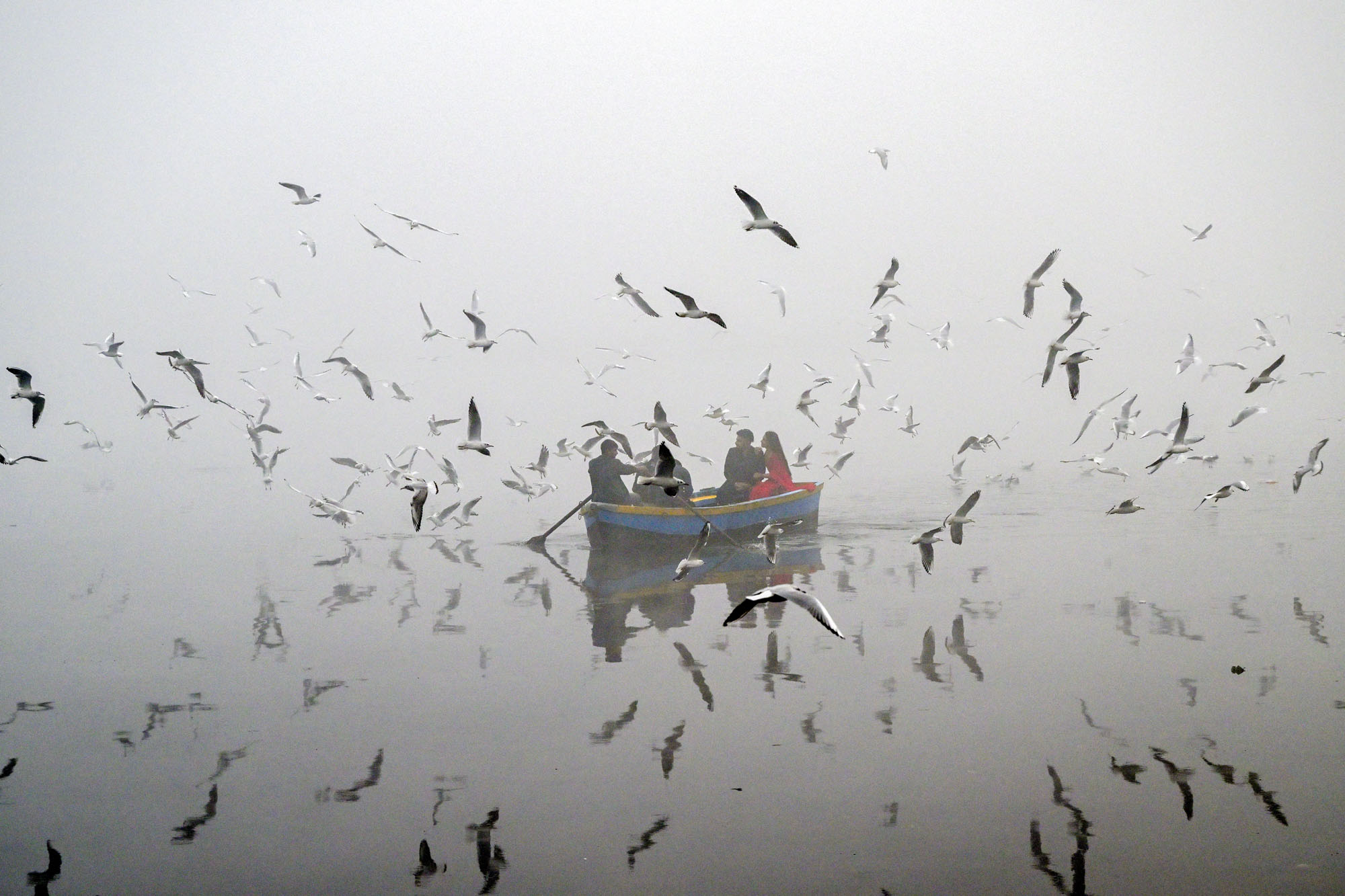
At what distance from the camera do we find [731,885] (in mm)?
5969

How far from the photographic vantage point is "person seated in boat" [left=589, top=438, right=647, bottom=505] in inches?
717

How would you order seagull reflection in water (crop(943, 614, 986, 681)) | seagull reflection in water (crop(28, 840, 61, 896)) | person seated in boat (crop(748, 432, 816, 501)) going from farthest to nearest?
person seated in boat (crop(748, 432, 816, 501)) → seagull reflection in water (crop(943, 614, 986, 681)) → seagull reflection in water (crop(28, 840, 61, 896))

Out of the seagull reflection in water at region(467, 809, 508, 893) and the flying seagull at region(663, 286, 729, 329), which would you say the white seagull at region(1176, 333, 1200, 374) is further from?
the seagull reflection in water at region(467, 809, 508, 893)

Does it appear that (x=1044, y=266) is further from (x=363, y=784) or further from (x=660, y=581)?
(x=363, y=784)

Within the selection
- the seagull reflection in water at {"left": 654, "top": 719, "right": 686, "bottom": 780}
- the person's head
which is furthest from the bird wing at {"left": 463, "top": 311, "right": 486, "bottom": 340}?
the seagull reflection in water at {"left": 654, "top": 719, "right": 686, "bottom": 780}

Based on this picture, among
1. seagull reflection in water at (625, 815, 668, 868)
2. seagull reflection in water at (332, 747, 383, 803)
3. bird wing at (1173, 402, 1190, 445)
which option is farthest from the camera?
bird wing at (1173, 402, 1190, 445)

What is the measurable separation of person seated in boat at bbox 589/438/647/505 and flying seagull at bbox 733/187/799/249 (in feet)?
23.4

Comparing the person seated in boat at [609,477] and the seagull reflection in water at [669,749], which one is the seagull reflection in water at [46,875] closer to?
the seagull reflection in water at [669,749]

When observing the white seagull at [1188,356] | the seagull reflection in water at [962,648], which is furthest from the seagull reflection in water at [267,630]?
the white seagull at [1188,356]

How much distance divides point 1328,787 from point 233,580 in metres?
15.2

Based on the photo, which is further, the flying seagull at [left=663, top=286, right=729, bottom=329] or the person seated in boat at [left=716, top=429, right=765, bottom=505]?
the person seated in boat at [left=716, top=429, right=765, bottom=505]

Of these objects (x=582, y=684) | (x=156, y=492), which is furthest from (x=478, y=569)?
(x=156, y=492)

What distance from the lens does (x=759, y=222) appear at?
11.5 meters

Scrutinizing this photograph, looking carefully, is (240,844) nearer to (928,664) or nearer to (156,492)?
(928,664)
